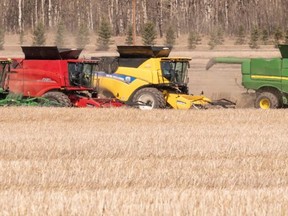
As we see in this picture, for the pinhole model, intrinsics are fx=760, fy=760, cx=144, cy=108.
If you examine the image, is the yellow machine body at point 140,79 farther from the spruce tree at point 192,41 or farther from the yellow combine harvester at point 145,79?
the spruce tree at point 192,41

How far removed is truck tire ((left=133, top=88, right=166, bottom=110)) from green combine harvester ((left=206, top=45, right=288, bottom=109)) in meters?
2.63

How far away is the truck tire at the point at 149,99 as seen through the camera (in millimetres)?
18656

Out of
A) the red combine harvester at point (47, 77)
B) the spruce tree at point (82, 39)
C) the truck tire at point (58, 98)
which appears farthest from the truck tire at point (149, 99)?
the spruce tree at point (82, 39)

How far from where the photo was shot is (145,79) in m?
18.9

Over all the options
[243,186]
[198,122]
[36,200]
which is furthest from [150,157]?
[198,122]

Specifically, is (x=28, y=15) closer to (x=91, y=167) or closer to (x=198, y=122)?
(x=198, y=122)

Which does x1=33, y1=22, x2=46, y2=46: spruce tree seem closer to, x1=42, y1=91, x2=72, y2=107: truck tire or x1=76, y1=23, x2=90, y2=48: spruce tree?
x1=76, y1=23, x2=90, y2=48: spruce tree

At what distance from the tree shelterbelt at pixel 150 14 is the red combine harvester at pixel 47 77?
54710 millimetres

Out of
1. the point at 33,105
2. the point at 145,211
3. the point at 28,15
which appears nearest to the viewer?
the point at 145,211

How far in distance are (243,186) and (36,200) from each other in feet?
8.08

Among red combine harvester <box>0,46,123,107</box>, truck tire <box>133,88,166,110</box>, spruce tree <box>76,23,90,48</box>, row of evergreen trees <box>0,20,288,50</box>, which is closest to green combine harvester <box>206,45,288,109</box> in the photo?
truck tire <box>133,88,166,110</box>

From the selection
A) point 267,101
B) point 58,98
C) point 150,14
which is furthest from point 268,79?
point 150,14

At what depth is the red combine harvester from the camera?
60.7 ft

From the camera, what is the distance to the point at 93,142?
11812 millimetres
